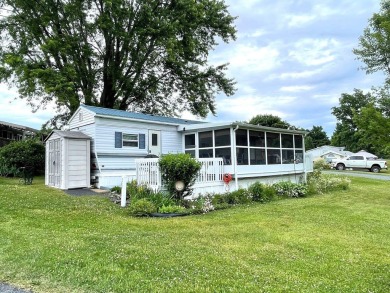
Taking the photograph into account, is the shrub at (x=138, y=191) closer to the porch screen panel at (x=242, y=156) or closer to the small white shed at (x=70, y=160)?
the small white shed at (x=70, y=160)

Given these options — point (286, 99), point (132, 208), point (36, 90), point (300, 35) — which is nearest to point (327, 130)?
point (286, 99)

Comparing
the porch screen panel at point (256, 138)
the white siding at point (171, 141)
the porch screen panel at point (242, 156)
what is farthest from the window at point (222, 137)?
the white siding at point (171, 141)

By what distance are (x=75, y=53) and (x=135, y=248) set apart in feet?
58.6

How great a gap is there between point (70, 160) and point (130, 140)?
272 centimetres

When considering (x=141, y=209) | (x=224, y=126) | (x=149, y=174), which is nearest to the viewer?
(x=141, y=209)

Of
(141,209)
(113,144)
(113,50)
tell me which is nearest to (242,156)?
(113,144)

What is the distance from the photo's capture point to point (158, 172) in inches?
364

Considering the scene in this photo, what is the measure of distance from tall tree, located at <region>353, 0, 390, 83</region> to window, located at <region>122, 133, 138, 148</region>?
36.2 ft

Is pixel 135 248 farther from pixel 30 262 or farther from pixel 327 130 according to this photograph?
pixel 327 130

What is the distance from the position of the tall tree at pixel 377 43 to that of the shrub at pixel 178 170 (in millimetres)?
9290

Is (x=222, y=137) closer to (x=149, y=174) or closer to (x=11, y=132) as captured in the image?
(x=149, y=174)

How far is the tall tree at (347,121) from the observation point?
2212 inches

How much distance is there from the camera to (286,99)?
96.3 ft

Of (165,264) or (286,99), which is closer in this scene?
(165,264)
